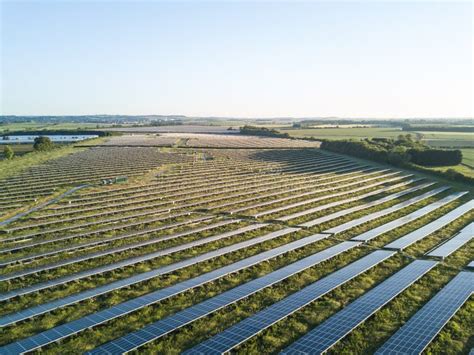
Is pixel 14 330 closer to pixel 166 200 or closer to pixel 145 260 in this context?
pixel 145 260

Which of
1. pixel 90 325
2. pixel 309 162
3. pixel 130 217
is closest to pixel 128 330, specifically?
pixel 90 325

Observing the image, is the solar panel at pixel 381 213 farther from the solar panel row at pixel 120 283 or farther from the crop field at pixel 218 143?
the crop field at pixel 218 143

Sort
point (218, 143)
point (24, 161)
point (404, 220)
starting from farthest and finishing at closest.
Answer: point (218, 143) < point (24, 161) < point (404, 220)

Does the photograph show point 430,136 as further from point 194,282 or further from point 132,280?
point 132,280

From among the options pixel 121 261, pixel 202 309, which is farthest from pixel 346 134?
pixel 202 309

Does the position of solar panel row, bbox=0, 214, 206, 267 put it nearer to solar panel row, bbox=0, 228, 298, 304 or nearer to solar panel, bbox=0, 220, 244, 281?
solar panel, bbox=0, 220, 244, 281
